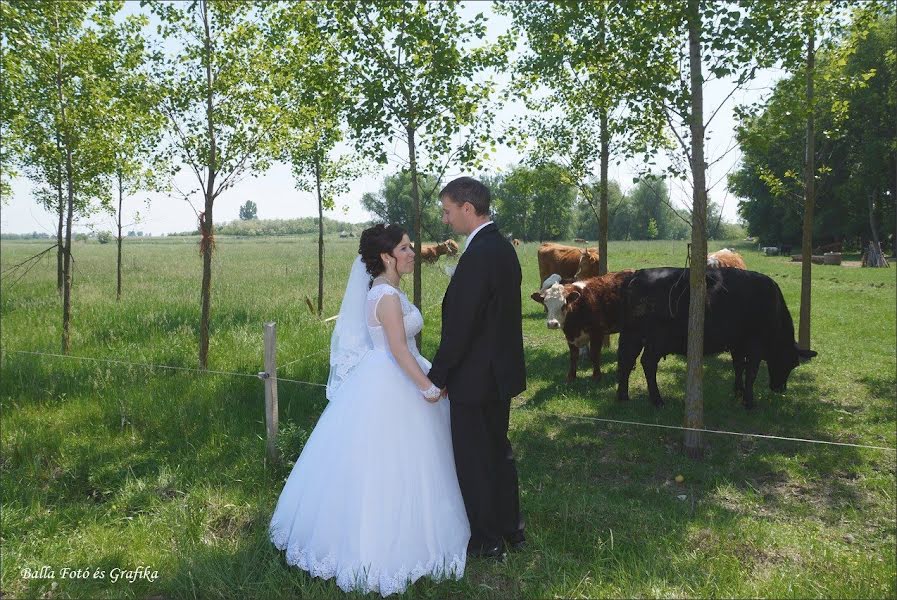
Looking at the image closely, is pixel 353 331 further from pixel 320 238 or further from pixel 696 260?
pixel 320 238

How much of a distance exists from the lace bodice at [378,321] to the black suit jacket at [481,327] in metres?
0.25

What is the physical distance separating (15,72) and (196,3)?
3.06 meters

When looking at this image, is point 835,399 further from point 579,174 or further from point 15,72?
point 15,72

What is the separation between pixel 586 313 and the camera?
408 inches

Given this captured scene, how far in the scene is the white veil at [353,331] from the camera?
461cm

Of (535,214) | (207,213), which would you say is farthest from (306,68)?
(535,214)

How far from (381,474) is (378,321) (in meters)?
1.00

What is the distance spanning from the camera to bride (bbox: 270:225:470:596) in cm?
407

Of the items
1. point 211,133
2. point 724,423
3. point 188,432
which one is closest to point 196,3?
point 211,133

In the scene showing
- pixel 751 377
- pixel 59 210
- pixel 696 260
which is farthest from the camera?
pixel 59 210

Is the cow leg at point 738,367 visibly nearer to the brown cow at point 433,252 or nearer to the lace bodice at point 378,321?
the lace bodice at point 378,321

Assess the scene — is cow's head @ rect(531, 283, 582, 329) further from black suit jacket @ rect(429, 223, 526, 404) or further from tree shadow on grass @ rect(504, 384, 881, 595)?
black suit jacket @ rect(429, 223, 526, 404)

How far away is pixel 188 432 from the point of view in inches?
282

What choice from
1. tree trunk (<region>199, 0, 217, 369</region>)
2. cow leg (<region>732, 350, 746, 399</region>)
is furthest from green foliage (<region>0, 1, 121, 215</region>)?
cow leg (<region>732, 350, 746, 399</region>)
